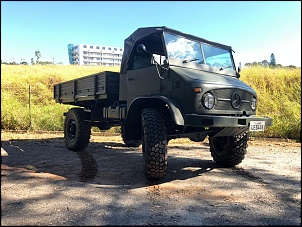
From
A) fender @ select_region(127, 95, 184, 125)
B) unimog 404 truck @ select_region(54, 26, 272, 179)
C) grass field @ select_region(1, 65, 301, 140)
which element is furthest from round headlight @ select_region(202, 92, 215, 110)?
grass field @ select_region(1, 65, 301, 140)

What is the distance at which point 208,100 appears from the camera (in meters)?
3.76

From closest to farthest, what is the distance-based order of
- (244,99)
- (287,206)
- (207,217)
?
1. (207,217)
2. (287,206)
3. (244,99)

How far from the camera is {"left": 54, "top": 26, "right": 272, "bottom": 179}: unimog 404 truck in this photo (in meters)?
3.74

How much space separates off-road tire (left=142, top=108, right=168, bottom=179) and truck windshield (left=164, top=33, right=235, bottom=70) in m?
1.13

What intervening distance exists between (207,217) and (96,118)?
164 inches

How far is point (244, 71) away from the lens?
15.9 metres

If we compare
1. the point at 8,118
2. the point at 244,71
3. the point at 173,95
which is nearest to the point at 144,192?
the point at 173,95

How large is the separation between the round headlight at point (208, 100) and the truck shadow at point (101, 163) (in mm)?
1162

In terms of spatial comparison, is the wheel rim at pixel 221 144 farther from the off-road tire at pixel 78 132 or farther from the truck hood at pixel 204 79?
the off-road tire at pixel 78 132

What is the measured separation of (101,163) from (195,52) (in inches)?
103

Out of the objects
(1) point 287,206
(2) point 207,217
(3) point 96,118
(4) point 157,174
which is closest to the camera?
(2) point 207,217

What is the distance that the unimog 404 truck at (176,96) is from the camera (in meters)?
3.74

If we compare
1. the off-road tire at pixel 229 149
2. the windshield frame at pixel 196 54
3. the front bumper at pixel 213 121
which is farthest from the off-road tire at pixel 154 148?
the off-road tire at pixel 229 149

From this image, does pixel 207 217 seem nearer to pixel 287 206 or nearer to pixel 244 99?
pixel 287 206
